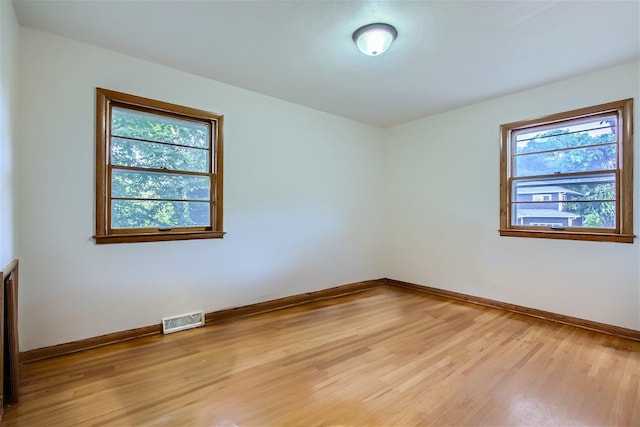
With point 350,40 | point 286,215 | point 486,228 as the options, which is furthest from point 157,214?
point 486,228

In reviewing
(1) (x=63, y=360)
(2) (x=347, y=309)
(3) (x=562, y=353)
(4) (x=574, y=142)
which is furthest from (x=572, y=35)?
(1) (x=63, y=360)

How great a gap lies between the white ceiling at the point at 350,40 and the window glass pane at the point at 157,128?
1.71ft

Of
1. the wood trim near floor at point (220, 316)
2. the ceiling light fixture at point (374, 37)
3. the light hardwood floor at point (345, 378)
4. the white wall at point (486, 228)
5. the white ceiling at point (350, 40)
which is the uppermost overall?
the white ceiling at point (350, 40)

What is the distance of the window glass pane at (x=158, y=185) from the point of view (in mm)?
2756

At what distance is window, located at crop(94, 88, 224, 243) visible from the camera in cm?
265

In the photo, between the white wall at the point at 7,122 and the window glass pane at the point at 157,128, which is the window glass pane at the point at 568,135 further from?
the white wall at the point at 7,122

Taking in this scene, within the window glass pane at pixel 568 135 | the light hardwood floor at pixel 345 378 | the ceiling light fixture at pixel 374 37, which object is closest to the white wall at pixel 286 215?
the window glass pane at pixel 568 135

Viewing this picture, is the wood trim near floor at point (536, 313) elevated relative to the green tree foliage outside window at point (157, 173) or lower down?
lower down

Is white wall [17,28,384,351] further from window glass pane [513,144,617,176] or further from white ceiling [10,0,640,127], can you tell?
window glass pane [513,144,617,176]

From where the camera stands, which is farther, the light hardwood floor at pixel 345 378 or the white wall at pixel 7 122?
the white wall at pixel 7 122

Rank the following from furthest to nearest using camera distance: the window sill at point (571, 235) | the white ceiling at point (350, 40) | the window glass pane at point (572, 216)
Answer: the window glass pane at point (572, 216) → the window sill at point (571, 235) → the white ceiling at point (350, 40)

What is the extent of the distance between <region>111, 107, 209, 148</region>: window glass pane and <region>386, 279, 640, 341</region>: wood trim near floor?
360cm

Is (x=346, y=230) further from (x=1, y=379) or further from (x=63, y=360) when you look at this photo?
(x=1, y=379)

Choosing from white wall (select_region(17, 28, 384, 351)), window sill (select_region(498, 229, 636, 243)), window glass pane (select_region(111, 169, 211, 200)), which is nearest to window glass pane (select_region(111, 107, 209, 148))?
white wall (select_region(17, 28, 384, 351))
